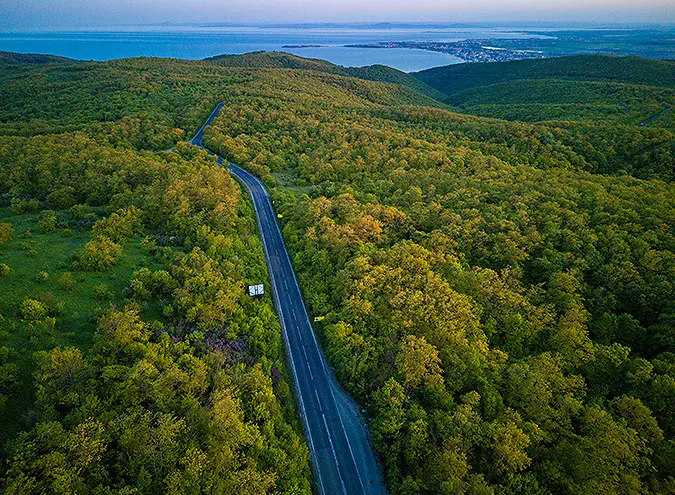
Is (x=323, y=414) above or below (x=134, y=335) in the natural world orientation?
below

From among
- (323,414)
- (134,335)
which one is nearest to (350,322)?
(323,414)

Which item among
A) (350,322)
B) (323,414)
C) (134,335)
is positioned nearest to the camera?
(134,335)

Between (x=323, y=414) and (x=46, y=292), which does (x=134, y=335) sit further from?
(x=323, y=414)

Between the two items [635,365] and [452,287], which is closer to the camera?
[635,365]

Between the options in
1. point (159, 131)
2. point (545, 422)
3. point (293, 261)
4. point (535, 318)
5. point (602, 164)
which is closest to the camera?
point (545, 422)

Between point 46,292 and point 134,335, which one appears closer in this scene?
point 134,335

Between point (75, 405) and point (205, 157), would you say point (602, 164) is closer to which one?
point (205, 157)

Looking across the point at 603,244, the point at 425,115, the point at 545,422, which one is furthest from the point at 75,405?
the point at 425,115
